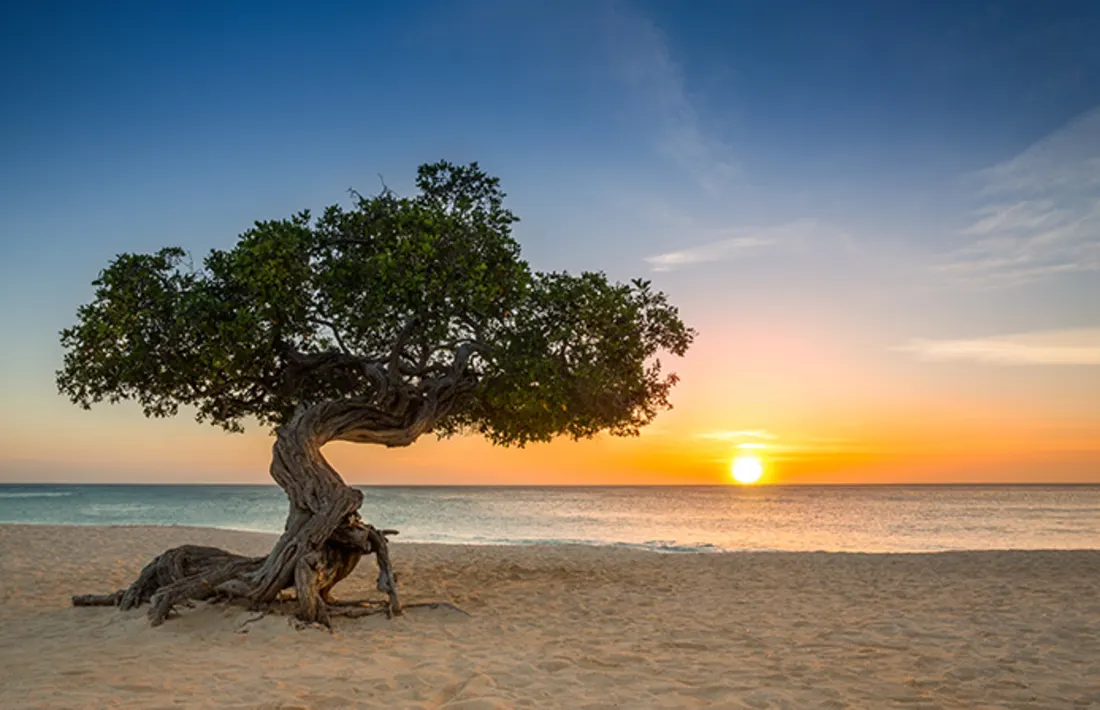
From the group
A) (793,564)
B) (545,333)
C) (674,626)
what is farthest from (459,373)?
(793,564)

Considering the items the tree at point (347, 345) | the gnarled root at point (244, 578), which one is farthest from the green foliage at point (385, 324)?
the gnarled root at point (244, 578)

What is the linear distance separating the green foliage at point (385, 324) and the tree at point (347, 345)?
0.03 meters

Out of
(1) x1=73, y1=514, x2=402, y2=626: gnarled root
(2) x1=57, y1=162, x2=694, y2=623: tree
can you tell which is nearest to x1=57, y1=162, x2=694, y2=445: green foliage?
(2) x1=57, y1=162, x2=694, y2=623: tree

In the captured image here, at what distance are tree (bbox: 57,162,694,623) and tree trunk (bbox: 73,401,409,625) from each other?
3cm

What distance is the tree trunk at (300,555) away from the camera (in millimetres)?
10750

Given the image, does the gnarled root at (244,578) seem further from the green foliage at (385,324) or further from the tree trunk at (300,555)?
the green foliage at (385,324)

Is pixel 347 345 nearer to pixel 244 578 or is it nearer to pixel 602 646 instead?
pixel 244 578

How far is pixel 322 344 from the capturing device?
538 inches

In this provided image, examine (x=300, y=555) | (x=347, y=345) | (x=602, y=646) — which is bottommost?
(x=602, y=646)

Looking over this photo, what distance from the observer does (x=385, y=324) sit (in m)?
12.6

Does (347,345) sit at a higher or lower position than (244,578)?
higher

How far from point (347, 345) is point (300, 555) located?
4.23 metres

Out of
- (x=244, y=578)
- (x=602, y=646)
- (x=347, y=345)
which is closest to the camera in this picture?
(x=602, y=646)

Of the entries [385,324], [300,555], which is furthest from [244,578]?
[385,324]
